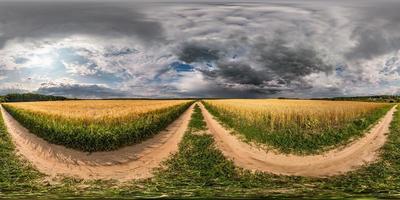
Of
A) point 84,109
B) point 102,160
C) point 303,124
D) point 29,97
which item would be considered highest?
point 29,97

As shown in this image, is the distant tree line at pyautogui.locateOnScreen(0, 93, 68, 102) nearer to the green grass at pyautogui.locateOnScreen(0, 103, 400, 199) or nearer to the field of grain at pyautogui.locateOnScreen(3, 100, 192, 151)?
the field of grain at pyautogui.locateOnScreen(3, 100, 192, 151)

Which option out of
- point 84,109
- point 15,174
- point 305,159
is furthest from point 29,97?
point 305,159

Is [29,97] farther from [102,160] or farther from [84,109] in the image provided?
[84,109]

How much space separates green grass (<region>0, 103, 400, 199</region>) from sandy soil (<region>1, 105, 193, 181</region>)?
0.22 metres

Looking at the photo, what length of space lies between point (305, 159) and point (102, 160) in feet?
9.80

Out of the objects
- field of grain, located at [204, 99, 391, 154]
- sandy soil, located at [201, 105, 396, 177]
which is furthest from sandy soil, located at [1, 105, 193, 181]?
field of grain, located at [204, 99, 391, 154]

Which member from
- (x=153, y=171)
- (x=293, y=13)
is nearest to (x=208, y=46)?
(x=293, y=13)

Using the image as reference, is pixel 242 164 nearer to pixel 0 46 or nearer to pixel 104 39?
pixel 104 39

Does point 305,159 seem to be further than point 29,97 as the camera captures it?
No

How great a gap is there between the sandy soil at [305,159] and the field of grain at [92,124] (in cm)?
190

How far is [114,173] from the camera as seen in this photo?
23.8ft

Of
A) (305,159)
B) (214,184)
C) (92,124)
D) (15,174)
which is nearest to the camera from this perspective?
(214,184)

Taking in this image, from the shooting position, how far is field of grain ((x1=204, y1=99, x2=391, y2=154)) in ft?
28.1

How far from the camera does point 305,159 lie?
781 centimetres
